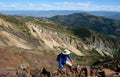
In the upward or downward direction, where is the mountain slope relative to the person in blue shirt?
downward

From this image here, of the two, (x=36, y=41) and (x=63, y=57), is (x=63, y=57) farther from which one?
(x=36, y=41)

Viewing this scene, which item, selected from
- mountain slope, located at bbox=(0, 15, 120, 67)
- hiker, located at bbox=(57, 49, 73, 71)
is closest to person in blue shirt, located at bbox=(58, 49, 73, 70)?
hiker, located at bbox=(57, 49, 73, 71)

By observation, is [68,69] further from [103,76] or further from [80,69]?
[103,76]

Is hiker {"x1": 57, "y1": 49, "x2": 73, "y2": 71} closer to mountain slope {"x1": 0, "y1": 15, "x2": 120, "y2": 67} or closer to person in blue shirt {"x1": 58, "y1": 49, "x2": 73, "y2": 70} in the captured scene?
person in blue shirt {"x1": 58, "y1": 49, "x2": 73, "y2": 70}

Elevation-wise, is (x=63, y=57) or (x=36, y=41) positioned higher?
(x=63, y=57)

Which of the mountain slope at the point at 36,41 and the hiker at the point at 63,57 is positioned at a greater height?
the hiker at the point at 63,57

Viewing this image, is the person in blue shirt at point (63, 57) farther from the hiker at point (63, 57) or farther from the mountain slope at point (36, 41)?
the mountain slope at point (36, 41)

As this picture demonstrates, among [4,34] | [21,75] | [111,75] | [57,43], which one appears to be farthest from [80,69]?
[57,43]

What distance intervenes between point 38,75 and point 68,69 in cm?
266

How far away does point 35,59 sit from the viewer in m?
51.2

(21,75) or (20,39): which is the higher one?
(21,75)

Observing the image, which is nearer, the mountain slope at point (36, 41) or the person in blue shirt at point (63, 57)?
the person in blue shirt at point (63, 57)

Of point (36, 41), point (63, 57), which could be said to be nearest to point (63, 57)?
point (63, 57)

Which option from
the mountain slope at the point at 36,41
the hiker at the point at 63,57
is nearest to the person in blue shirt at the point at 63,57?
the hiker at the point at 63,57
